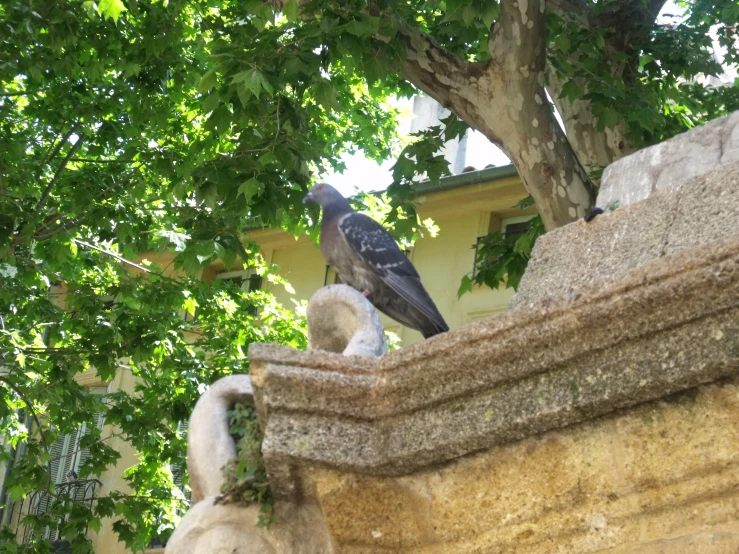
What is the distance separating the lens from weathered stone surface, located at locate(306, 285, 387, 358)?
284 cm

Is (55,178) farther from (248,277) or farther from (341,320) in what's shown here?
(341,320)

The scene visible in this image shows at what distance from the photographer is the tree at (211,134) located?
6.94 m

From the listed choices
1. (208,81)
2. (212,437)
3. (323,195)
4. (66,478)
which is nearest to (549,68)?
(323,195)

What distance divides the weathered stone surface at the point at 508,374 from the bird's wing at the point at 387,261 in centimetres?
248

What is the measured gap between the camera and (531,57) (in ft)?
22.9

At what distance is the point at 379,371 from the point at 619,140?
18.1ft

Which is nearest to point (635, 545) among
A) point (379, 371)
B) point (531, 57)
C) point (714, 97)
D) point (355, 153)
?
point (379, 371)

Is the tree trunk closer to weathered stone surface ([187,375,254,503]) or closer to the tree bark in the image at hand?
the tree bark

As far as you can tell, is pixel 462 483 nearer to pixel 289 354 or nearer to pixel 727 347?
pixel 289 354

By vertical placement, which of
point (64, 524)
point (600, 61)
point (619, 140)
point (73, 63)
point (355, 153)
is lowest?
point (64, 524)

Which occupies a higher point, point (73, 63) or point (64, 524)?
point (73, 63)

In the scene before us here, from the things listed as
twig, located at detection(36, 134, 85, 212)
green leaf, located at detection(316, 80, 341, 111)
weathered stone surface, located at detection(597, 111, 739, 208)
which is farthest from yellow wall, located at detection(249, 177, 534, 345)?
weathered stone surface, located at detection(597, 111, 739, 208)

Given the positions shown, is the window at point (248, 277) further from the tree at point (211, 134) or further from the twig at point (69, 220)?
the twig at point (69, 220)

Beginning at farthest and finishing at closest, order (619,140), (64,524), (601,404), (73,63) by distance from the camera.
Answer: (64,524) < (73,63) < (619,140) < (601,404)
